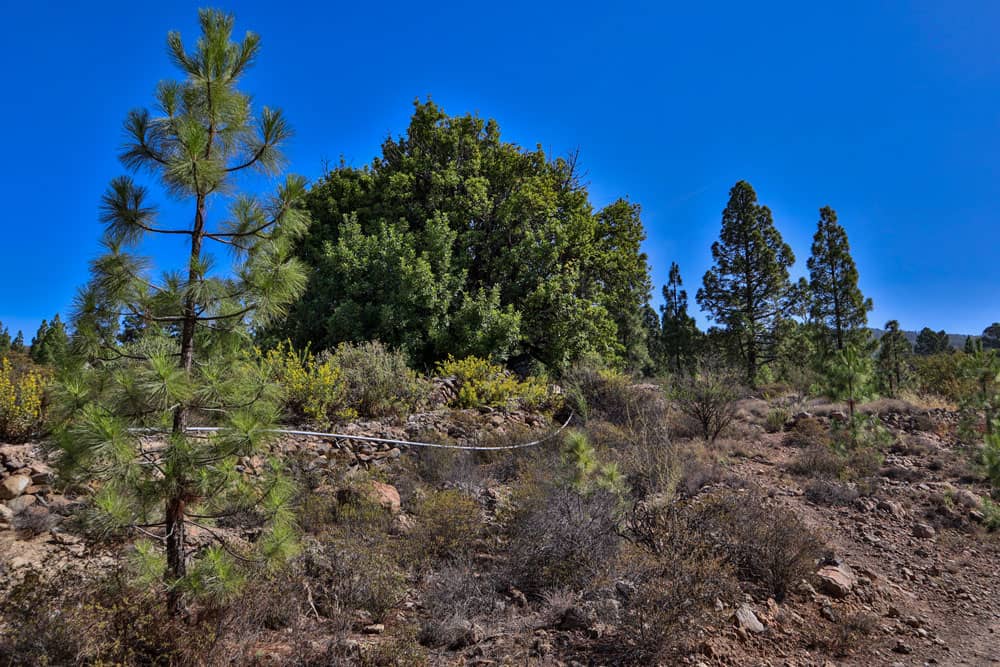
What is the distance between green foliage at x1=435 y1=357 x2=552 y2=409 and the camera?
32.8 ft

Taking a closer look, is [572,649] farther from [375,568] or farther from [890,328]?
[890,328]

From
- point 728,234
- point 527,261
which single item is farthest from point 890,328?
point 527,261

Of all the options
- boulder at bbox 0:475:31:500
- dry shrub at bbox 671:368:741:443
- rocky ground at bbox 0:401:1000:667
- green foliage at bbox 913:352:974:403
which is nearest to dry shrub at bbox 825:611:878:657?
rocky ground at bbox 0:401:1000:667

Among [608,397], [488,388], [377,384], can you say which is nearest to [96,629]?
[377,384]

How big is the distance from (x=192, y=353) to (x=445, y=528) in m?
2.66

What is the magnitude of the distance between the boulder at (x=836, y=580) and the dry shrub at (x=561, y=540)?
5.52 feet

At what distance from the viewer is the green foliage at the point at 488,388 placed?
10.0m

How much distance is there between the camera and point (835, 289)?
2347cm

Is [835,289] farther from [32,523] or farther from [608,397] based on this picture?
[32,523]

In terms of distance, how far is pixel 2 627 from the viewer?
2773mm

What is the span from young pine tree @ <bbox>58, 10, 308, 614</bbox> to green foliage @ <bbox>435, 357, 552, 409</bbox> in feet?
22.1

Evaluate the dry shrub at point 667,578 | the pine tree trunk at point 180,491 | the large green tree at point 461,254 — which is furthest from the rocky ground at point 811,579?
the large green tree at point 461,254

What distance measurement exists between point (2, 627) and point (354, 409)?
5418 millimetres

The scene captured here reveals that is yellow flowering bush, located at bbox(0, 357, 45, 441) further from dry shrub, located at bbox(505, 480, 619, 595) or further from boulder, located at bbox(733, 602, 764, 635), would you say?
boulder, located at bbox(733, 602, 764, 635)
